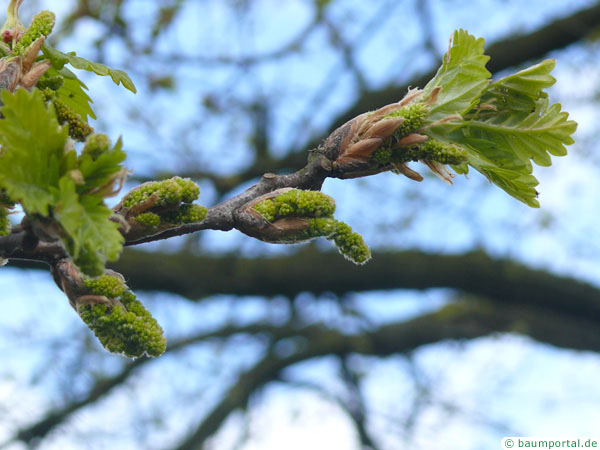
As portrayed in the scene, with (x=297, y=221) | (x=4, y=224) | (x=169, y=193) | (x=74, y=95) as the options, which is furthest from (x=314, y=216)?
(x=74, y=95)

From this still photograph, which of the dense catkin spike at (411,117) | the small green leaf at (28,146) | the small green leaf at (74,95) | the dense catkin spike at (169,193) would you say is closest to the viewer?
the small green leaf at (28,146)

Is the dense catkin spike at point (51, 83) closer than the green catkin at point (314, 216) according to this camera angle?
No

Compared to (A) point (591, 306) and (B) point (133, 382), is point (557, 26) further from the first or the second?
(B) point (133, 382)

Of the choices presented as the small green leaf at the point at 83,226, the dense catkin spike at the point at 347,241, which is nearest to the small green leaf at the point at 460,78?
the dense catkin spike at the point at 347,241

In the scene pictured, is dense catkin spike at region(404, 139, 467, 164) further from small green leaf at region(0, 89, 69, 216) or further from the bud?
small green leaf at region(0, 89, 69, 216)

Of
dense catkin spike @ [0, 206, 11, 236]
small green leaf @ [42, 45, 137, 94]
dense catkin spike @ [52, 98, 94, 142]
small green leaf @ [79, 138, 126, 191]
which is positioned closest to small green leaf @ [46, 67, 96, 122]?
small green leaf @ [42, 45, 137, 94]

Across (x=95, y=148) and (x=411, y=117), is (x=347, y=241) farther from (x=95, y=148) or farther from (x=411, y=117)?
(x=95, y=148)

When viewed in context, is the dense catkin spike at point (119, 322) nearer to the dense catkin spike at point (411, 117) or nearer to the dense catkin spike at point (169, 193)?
the dense catkin spike at point (169, 193)

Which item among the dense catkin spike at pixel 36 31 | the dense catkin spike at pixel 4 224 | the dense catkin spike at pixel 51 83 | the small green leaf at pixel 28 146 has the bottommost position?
the dense catkin spike at pixel 4 224
